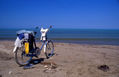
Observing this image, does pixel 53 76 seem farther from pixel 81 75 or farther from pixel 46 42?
pixel 46 42

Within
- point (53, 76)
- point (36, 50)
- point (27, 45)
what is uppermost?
point (27, 45)

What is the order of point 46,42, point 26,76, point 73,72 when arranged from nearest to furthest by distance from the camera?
1. point 26,76
2. point 73,72
3. point 46,42

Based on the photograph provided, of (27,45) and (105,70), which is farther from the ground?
(27,45)

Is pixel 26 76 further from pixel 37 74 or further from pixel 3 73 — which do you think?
pixel 3 73

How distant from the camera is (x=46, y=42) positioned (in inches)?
216

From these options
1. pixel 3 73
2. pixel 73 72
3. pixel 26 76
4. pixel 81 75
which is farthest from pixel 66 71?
pixel 3 73

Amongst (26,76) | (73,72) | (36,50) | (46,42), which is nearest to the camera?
(26,76)

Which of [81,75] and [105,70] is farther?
[105,70]

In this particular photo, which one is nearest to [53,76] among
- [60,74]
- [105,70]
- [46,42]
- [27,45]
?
[60,74]

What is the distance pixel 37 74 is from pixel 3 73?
3.47 ft

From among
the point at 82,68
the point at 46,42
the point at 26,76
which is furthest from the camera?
the point at 46,42

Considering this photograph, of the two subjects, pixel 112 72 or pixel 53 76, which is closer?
pixel 53 76

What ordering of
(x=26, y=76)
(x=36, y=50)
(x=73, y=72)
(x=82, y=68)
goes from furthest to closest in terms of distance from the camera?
(x=36, y=50) → (x=82, y=68) → (x=73, y=72) → (x=26, y=76)

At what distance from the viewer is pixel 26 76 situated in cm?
343
